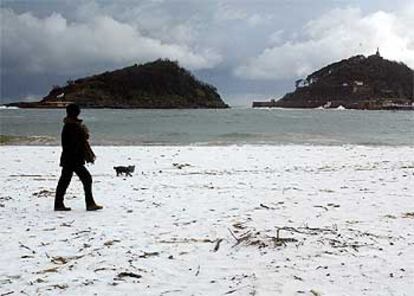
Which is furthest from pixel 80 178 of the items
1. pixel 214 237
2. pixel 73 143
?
pixel 214 237

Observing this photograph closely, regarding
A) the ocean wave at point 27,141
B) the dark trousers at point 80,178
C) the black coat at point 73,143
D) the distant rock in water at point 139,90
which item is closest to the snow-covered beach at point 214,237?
the dark trousers at point 80,178

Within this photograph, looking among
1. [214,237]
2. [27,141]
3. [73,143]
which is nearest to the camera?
[214,237]

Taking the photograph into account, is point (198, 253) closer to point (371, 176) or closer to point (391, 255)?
point (391, 255)

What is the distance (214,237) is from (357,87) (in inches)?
6232

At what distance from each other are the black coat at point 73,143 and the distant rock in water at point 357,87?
5542 inches

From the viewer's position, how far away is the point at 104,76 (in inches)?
6004

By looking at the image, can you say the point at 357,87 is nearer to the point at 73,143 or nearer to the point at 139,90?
the point at 139,90

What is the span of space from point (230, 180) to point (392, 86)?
510ft

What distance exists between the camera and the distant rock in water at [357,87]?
152 meters

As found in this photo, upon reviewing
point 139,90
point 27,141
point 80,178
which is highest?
point 139,90

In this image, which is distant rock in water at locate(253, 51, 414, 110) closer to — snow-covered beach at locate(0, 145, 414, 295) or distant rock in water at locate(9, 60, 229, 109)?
distant rock in water at locate(9, 60, 229, 109)

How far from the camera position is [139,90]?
15025 centimetres

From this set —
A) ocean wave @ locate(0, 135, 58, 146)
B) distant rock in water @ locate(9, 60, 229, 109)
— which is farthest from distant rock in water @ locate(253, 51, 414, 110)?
ocean wave @ locate(0, 135, 58, 146)

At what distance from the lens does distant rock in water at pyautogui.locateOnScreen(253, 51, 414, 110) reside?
500 ft
